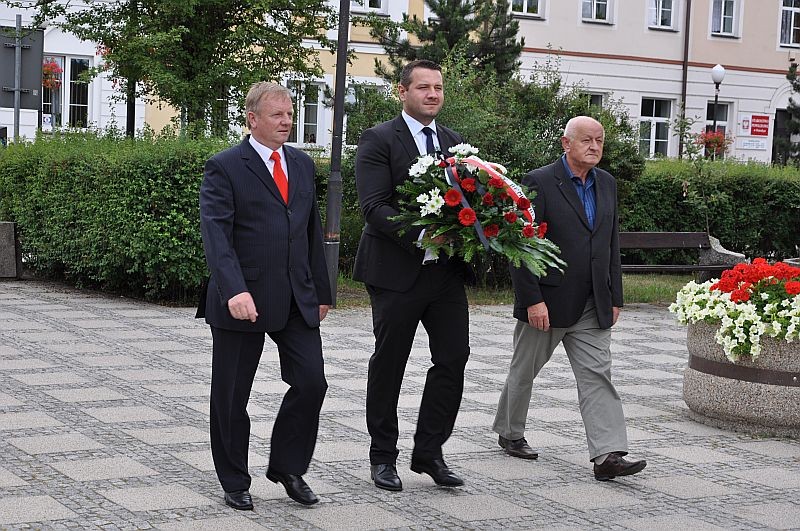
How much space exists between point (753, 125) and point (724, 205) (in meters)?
17.6

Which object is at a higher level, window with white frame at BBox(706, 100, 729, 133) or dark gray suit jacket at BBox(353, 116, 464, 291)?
window with white frame at BBox(706, 100, 729, 133)

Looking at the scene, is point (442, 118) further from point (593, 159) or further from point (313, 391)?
point (313, 391)

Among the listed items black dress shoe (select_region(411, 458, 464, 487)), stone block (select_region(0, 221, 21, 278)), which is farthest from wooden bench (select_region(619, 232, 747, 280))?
black dress shoe (select_region(411, 458, 464, 487))

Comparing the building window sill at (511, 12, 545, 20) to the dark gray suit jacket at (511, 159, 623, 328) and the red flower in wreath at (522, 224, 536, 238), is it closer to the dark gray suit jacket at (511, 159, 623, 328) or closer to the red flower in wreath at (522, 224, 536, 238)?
the dark gray suit jacket at (511, 159, 623, 328)

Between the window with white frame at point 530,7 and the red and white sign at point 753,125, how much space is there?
669 centimetres

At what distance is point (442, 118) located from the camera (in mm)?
15391

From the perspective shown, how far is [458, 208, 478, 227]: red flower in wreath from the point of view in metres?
6.04

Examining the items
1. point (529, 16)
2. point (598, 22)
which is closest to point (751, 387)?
point (529, 16)

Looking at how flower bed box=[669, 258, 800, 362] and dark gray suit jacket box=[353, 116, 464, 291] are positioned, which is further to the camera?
flower bed box=[669, 258, 800, 362]

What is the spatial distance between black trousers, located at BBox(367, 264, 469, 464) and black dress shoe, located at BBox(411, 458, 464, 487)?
3 centimetres

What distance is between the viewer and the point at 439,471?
6434mm

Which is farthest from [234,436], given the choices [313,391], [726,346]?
[726,346]

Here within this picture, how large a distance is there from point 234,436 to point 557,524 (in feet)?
4.86

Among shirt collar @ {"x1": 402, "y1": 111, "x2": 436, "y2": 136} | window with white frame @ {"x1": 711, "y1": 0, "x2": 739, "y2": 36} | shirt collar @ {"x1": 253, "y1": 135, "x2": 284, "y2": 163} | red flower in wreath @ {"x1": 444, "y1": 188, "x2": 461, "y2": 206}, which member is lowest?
red flower in wreath @ {"x1": 444, "y1": 188, "x2": 461, "y2": 206}
